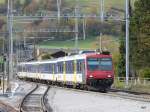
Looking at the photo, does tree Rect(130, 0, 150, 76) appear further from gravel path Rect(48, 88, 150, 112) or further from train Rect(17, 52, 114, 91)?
gravel path Rect(48, 88, 150, 112)

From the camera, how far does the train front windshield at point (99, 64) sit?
154 feet

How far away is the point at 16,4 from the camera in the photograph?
4087 inches

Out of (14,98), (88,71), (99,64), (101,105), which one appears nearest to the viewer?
(101,105)

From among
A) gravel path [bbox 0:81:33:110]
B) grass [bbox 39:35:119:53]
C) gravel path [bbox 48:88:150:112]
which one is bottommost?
gravel path [bbox 0:81:33:110]

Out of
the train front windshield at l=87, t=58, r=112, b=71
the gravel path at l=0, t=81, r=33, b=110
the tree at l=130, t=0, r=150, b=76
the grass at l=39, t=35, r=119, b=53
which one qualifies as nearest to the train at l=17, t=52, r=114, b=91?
the train front windshield at l=87, t=58, r=112, b=71

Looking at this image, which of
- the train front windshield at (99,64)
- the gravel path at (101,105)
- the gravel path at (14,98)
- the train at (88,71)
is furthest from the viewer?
the train front windshield at (99,64)

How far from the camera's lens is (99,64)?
47500 mm

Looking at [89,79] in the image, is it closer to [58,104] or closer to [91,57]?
[91,57]

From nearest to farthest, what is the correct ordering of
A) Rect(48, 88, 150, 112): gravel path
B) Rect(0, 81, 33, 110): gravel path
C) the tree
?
Rect(48, 88, 150, 112): gravel path
Rect(0, 81, 33, 110): gravel path
the tree

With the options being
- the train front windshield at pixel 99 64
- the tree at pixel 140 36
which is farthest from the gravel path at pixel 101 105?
the tree at pixel 140 36

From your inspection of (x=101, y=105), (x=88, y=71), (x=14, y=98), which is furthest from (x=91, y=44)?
(x=101, y=105)

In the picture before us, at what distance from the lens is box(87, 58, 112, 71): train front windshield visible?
46.9 m

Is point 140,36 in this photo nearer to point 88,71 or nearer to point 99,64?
point 99,64

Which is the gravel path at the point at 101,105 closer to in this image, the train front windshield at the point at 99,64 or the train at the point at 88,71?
the train at the point at 88,71
